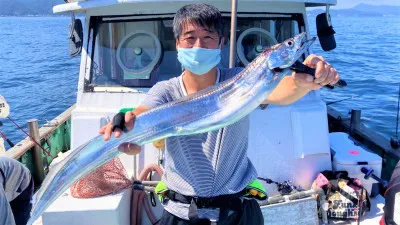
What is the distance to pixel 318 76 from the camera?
80.2 inches

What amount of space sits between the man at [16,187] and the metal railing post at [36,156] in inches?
104

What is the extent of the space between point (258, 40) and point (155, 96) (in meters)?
2.87

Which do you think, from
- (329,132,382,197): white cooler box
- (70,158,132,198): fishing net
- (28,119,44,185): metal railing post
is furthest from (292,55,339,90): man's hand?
(28,119,44,185): metal railing post

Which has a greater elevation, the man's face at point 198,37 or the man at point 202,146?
the man's face at point 198,37

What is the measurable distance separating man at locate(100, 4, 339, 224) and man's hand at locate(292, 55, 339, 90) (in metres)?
0.14

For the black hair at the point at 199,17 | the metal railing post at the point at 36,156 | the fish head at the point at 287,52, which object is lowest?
the metal railing post at the point at 36,156

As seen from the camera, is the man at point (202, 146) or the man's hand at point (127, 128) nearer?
the man's hand at point (127, 128)

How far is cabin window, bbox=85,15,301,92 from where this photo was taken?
16.0 feet

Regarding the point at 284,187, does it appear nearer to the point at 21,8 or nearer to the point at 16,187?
the point at 16,187

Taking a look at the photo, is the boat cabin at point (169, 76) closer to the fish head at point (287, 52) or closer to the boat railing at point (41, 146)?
the boat railing at point (41, 146)

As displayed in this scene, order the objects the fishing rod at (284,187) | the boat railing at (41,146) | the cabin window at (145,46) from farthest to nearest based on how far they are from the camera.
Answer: the boat railing at (41,146)
the cabin window at (145,46)
the fishing rod at (284,187)

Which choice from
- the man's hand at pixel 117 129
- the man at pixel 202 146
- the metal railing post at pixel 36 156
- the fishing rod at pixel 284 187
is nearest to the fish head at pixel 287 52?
the man at pixel 202 146

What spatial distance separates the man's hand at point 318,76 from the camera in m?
2.04

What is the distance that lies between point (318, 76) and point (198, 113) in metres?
0.68
